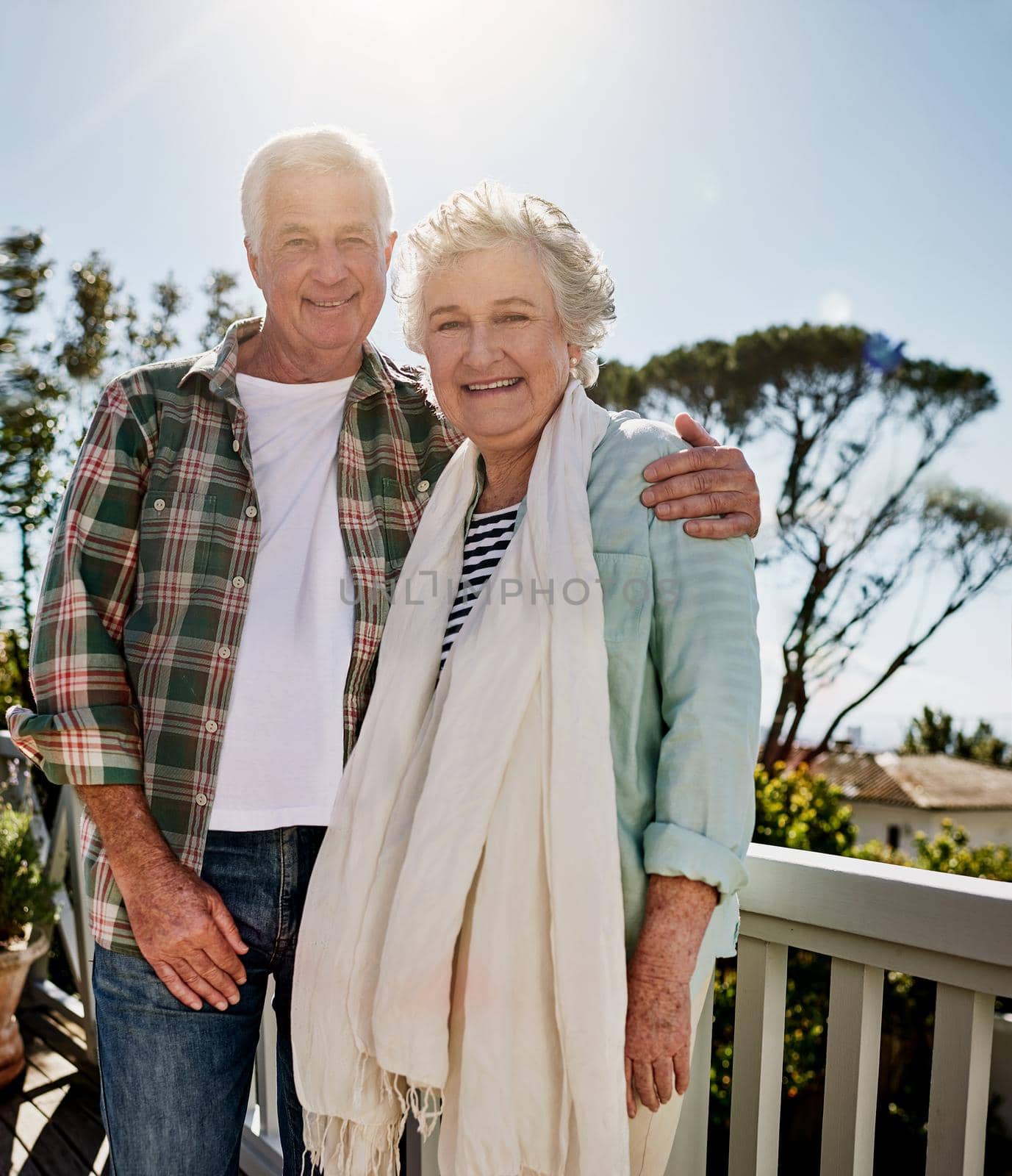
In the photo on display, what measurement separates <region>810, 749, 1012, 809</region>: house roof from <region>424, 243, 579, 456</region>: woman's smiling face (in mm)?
19591

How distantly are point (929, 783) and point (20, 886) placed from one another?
72.3ft

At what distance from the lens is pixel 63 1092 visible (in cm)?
278

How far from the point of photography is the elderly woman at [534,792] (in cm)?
102

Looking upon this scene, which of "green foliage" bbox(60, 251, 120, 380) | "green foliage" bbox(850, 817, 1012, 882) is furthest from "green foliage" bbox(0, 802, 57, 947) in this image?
"green foliage" bbox(60, 251, 120, 380)

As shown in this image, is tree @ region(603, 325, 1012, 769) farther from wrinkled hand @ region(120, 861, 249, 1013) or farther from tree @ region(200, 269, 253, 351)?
wrinkled hand @ region(120, 861, 249, 1013)

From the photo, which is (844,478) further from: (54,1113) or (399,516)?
(399,516)

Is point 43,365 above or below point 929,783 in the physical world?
above

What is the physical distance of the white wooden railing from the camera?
1106mm

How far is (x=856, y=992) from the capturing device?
1253 millimetres

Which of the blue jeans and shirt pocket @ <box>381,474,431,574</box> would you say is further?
shirt pocket @ <box>381,474,431,574</box>

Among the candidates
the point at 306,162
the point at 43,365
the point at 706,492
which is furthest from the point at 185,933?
the point at 43,365

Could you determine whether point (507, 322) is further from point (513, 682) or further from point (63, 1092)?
point (63, 1092)

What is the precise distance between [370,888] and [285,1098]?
0.63 m

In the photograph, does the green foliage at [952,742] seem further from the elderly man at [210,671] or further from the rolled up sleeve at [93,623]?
the rolled up sleeve at [93,623]
